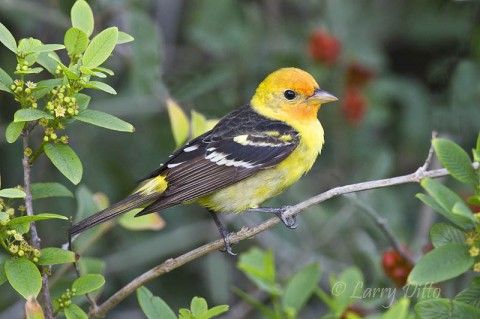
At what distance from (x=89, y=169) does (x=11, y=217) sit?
9.68 feet

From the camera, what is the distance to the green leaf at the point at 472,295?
115 inches

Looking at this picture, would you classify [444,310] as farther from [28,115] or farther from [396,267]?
[28,115]

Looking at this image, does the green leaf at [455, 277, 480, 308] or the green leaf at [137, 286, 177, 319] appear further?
the green leaf at [137, 286, 177, 319]

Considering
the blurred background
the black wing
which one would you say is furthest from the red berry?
the black wing

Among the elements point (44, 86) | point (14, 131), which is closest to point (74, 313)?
point (14, 131)

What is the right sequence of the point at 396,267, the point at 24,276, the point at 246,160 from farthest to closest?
the point at 246,160, the point at 396,267, the point at 24,276

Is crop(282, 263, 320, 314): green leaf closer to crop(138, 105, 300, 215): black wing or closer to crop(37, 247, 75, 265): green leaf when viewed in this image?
crop(138, 105, 300, 215): black wing

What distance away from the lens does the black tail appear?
3494mm

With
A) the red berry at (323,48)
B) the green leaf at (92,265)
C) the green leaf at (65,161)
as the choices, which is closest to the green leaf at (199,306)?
the green leaf at (65,161)

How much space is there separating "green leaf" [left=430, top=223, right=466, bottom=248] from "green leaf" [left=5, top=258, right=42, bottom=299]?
1.46m

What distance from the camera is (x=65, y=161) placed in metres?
2.99

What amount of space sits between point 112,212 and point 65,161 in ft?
2.44

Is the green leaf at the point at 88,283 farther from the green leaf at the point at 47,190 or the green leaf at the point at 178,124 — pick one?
the green leaf at the point at 178,124

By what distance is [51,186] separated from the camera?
3.40 metres
